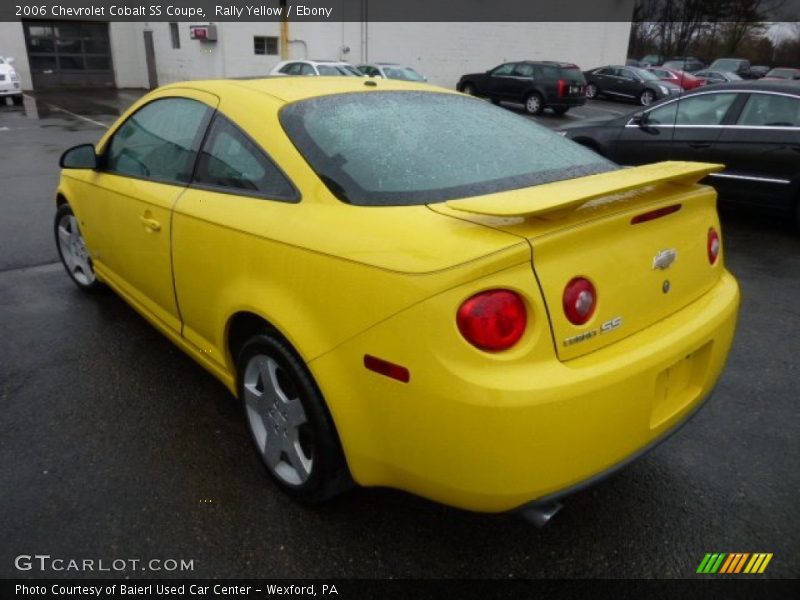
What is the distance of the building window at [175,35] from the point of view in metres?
24.7

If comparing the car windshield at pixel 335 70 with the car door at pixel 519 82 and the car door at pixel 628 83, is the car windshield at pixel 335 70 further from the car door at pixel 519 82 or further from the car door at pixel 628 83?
the car door at pixel 628 83

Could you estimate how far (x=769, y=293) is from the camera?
184 inches

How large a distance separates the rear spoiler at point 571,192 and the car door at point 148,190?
4.70ft

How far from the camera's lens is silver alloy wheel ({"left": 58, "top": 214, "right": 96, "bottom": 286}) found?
4.15 metres

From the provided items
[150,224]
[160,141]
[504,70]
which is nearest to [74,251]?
[160,141]

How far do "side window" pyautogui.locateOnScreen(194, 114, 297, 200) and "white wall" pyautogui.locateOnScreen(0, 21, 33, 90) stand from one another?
2749 centimetres

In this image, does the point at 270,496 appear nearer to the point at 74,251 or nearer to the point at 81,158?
the point at 81,158

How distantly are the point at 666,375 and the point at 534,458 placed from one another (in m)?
0.59

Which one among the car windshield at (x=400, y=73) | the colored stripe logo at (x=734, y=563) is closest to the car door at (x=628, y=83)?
the car windshield at (x=400, y=73)

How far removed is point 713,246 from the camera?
2.39 metres

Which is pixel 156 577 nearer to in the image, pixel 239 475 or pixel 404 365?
pixel 239 475

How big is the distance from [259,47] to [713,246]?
2328cm

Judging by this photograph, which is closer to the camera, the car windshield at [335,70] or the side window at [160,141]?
the side window at [160,141]
